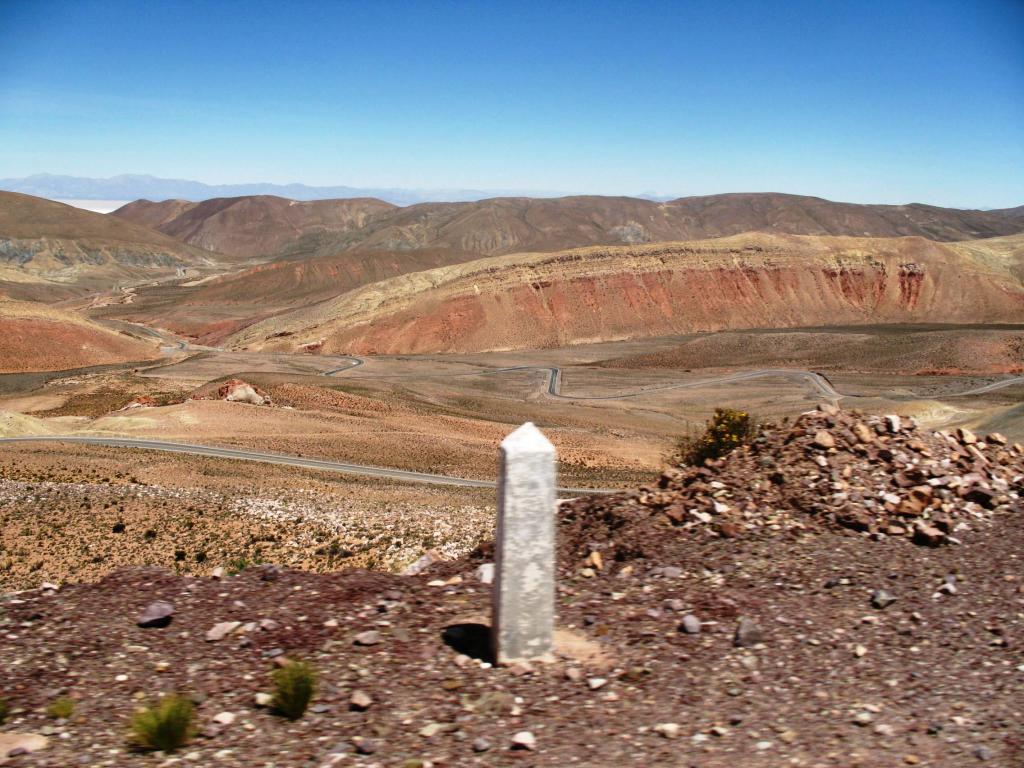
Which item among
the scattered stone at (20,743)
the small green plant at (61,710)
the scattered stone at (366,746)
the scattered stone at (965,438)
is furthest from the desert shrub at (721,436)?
the scattered stone at (20,743)

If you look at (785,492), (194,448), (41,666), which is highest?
(785,492)

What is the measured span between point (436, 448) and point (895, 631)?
103 feet

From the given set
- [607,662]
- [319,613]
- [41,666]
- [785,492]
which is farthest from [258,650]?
[785,492]

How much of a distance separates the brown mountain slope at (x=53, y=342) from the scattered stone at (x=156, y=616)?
272 ft

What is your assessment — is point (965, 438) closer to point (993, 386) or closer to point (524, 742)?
point (524, 742)

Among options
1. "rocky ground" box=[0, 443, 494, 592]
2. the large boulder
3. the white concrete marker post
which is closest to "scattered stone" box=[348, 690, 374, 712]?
the white concrete marker post

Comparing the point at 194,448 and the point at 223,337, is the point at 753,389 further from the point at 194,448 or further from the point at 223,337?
the point at 223,337

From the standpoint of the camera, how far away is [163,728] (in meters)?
6.08

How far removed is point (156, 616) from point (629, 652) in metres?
4.56

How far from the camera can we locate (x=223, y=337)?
113375 mm

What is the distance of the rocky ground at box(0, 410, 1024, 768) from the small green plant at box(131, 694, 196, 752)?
0.33ft

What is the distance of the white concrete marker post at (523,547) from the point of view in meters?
7.23

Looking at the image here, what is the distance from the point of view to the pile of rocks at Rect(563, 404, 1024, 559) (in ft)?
34.7

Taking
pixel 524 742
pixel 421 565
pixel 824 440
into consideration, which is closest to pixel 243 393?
pixel 421 565
